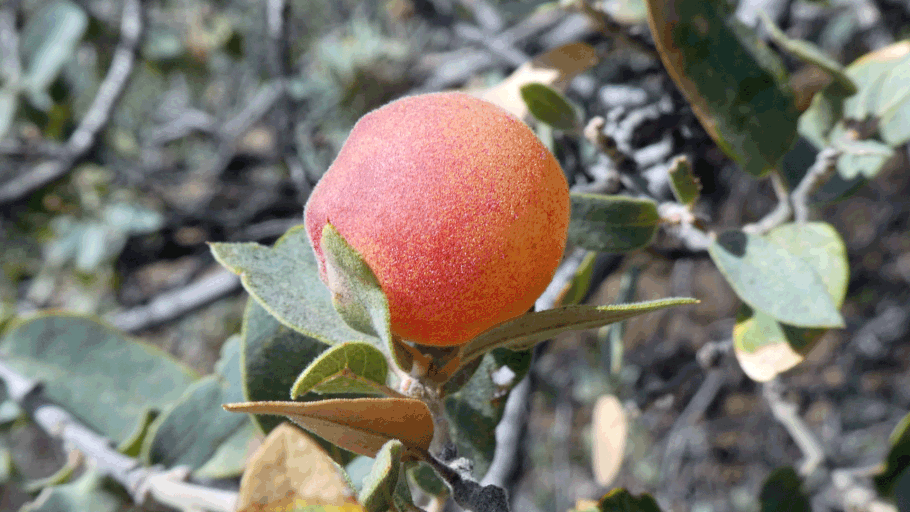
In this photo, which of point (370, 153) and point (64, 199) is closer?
point (370, 153)

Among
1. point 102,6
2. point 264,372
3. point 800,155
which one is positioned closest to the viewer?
point 264,372

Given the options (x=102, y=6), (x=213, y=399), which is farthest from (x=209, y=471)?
(x=102, y=6)

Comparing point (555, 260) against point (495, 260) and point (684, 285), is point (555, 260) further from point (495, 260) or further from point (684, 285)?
point (684, 285)

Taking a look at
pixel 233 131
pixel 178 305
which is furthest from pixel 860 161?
pixel 233 131

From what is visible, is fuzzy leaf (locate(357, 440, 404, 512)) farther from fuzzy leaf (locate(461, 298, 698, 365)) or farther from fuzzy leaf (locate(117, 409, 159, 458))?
fuzzy leaf (locate(117, 409, 159, 458))

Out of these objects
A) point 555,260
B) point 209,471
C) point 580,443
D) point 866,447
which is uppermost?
point 555,260

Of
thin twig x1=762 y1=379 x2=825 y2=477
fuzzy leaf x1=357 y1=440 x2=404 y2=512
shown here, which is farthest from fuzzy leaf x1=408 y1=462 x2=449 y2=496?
thin twig x1=762 y1=379 x2=825 y2=477
